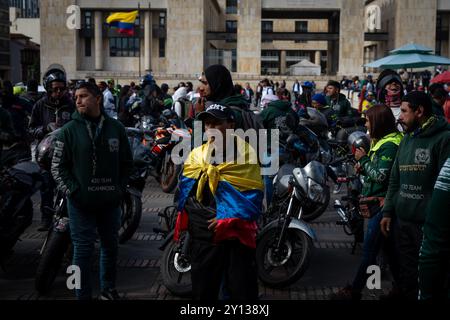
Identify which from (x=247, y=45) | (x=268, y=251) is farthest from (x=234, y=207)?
(x=247, y=45)

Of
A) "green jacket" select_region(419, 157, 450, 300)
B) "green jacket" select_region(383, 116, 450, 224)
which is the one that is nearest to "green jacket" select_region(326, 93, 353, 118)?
"green jacket" select_region(383, 116, 450, 224)

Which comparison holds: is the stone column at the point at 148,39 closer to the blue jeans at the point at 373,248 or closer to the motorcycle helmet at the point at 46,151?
the motorcycle helmet at the point at 46,151

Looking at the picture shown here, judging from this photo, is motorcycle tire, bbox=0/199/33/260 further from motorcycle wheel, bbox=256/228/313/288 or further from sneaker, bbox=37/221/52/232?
motorcycle wheel, bbox=256/228/313/288

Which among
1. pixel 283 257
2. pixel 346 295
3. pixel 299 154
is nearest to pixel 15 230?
pixel 283 257

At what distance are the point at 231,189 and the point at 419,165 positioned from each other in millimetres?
1332

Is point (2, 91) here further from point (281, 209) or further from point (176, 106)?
point (176, 106)

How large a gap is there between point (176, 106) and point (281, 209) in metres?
9.17

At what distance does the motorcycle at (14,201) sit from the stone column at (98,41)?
64.5 meters

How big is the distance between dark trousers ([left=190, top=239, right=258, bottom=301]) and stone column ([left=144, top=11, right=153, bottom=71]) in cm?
6649

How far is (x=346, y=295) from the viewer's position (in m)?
5.41

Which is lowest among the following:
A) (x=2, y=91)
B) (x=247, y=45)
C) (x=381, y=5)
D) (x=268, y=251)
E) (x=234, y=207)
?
(x=268, y=251)

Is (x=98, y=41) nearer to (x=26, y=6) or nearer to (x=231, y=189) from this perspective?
(x=26, y=6)

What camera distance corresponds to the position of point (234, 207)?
396cm

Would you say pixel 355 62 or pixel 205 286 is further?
pixel 355 62
